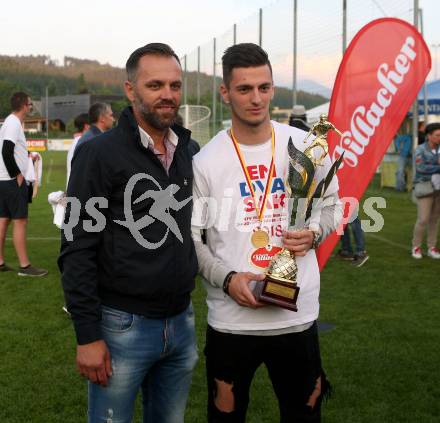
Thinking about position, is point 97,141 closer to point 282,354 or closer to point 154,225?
point 154,225

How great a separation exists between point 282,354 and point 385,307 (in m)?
3.73

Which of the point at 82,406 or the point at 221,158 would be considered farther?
the point at 82,406

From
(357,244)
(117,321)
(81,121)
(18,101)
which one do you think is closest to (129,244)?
(117,321)

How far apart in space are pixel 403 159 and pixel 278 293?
14.7m

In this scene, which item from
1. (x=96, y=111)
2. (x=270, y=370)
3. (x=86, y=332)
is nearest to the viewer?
(x=86, y=332)

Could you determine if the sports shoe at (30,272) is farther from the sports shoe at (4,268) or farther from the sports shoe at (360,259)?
the sports shoe at (360,259)

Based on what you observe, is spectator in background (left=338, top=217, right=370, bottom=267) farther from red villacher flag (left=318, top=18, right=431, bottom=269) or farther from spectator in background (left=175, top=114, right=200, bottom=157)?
spectator in background (left=175, top=114, right=200, bottom=157)

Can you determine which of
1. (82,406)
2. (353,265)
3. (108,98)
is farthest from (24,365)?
(108,98)

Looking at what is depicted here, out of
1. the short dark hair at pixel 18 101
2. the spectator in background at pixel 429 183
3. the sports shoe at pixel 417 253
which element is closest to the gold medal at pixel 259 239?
the short dark hair at pixel 18 101

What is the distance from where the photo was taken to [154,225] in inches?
85.0

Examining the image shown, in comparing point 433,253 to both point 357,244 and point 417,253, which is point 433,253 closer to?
point 417,253

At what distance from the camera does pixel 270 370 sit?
2477 millimetres

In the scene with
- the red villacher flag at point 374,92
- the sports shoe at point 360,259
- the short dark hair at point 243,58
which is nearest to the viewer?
the short dark hair at point 243,58

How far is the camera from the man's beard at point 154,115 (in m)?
2.20
